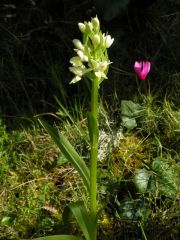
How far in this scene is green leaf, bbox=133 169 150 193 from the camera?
2.11 m

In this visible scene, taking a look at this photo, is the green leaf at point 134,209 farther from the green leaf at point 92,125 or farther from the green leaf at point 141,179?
the green leaf at point 92,125

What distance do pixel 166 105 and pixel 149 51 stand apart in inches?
21.3

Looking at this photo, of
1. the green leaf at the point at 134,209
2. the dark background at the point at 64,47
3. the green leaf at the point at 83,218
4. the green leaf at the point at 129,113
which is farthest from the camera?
the dark background at the point at 64,47

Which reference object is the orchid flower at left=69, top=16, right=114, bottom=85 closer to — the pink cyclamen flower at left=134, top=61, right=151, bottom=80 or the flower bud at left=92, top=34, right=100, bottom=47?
the flower bud at left=92, top=34, right=100, bottom=47

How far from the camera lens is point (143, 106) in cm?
253

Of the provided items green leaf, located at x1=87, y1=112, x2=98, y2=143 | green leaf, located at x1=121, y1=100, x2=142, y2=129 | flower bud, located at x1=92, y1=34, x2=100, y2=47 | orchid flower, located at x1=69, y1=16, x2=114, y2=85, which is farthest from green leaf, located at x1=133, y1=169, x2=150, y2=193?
flower bud, located at x1=92, y1=34, x2=100, y2=47

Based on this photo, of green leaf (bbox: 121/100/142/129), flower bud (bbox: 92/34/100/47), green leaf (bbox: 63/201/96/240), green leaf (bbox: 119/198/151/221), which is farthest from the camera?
green leaf (bbox: 121/100/142/129)

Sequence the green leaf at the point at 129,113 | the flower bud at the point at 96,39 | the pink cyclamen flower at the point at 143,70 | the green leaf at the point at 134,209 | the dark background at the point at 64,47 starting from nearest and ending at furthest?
the flower bud at the point at 96,39 < the green leaf at the point at 134,209 < the pink cyclamen flower at the point at 143,70 < the green leaf at the point at 129,113 < the dark background at the point at 64,47

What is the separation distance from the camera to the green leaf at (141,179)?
2111mm

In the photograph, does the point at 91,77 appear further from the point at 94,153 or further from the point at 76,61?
the point at 94,153

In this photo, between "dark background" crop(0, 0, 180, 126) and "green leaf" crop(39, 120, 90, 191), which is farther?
"dark background" crop(0, 0, 180, 126)

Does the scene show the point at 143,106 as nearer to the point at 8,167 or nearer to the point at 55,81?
the point at 55,81

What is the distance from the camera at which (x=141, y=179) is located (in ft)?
7.00

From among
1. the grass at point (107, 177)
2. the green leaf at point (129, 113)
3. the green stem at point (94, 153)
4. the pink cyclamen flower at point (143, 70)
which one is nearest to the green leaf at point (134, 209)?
the grass at point (107, 177)
